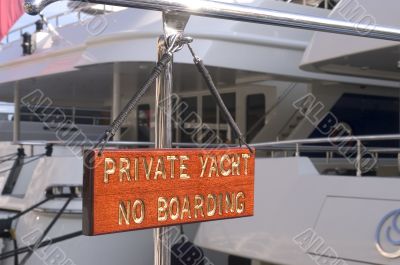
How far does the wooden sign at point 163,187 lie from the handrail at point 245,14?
323 mm

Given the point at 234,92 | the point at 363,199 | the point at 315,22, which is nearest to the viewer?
the point at 315,22

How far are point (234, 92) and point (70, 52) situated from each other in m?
2.57

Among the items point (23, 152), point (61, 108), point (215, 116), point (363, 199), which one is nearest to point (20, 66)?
point (23, 152)

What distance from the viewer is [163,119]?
1.40 metres

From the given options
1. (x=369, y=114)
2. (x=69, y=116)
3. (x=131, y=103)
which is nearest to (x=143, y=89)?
(x=131, y=103)

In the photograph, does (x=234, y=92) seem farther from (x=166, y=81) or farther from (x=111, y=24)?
(x=166, y=81)

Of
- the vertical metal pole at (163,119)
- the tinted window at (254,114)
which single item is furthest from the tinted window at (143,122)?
Answer: the vertical metal pole at (163,119)

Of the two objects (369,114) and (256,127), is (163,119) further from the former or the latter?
(369,114)

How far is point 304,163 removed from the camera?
4445 millimetres

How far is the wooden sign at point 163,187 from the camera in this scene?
4.03 feet

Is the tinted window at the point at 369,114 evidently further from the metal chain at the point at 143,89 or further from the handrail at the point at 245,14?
the metal chain at the point at 143,89

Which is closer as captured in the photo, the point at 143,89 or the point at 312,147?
the point at 143,89

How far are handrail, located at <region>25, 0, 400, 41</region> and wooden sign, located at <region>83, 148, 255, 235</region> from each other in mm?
323

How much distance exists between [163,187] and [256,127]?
23.6 feet
